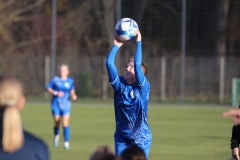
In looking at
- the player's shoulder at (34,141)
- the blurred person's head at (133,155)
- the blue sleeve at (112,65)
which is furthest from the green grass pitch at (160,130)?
the player's shoulder at (34,141)

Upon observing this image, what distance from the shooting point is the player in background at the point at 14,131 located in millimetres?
4430

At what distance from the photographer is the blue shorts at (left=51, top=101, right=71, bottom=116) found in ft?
55.5

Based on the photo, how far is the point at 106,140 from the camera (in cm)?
1762

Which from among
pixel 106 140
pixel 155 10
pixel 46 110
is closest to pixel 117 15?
pixel 155 10

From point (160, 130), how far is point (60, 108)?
4847 mm

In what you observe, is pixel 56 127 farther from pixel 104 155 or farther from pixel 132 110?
pixel 104 155

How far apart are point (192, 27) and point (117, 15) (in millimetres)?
3937

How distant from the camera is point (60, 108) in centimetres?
1702

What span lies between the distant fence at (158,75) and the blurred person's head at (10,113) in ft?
99.7

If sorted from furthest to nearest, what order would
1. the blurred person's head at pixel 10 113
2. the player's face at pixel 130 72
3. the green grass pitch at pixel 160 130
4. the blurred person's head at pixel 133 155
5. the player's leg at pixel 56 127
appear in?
the player's leg at pixel 56 127
the green grass pitch at pixel 160 130
the player's face at pixel 130 72
the blurred person's head at pixel 133 155
the blurred person's head at pixel 10 113

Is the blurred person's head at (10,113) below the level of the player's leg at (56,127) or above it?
above

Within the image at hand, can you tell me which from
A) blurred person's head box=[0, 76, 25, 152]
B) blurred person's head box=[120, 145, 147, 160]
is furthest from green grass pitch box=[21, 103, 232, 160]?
blurred person's head box=[0, 76, 25, 152]

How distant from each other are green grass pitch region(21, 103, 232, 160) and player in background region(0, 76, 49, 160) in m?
9.15

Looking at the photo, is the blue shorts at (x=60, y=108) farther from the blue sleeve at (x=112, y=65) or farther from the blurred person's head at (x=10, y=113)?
the blurred person's head at (x=10, y=113)
